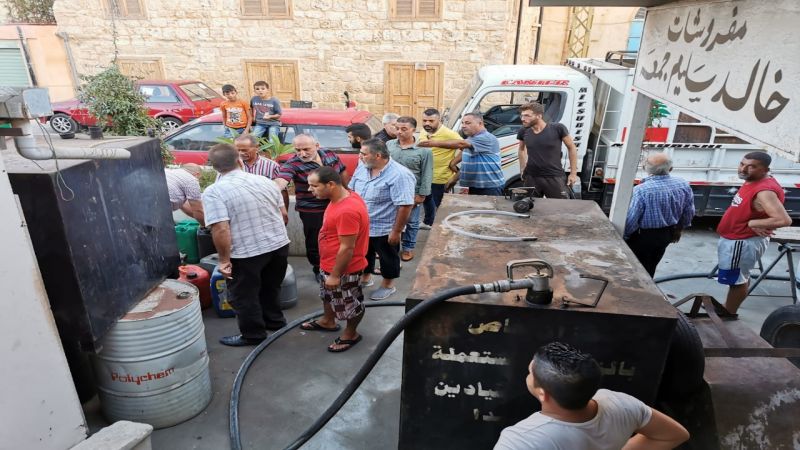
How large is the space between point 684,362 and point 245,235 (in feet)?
9.86

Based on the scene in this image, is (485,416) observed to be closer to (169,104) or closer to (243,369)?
(243,369)

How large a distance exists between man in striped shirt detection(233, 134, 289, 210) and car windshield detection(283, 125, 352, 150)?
7.72 feet

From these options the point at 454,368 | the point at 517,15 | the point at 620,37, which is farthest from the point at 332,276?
the point at 620,37

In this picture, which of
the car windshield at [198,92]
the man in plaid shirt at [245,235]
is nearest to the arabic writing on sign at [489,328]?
the man in plaid shirt at [245,235]

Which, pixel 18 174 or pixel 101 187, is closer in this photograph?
pixel 18 174

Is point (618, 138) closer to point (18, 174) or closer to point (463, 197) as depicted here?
point (463, 197)

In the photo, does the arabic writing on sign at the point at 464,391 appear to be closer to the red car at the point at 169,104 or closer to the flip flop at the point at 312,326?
the flip flop at the point at 312,326

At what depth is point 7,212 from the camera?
208cm

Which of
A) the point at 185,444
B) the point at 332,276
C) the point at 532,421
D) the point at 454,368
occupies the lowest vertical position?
the point at 185,444

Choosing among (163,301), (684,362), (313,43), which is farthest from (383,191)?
(313,43)

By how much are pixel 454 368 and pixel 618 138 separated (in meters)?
5.56

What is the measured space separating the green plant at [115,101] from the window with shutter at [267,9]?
9.17m

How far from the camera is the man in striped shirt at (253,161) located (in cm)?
459

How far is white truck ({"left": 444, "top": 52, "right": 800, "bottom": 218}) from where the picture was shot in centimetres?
656
